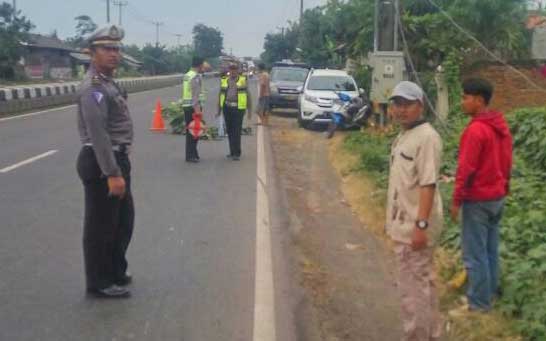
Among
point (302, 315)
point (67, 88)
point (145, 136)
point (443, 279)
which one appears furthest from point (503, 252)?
point (67, 88)

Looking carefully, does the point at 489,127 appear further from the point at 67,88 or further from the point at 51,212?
the point at 67,88

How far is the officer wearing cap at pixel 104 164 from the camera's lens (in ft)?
18.6

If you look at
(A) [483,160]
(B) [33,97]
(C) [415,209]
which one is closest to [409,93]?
(C) [415,209]

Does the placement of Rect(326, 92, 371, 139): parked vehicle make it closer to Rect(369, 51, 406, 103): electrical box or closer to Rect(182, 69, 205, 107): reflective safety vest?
Rect(369, 51, 406, 103): electrical box

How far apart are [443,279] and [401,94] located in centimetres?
245

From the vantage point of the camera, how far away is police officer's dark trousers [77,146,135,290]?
5.86 meters

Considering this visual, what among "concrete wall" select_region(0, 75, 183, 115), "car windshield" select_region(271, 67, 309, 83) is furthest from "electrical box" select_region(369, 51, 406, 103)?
"car windshield" select_region(271, 67, 309, 83)

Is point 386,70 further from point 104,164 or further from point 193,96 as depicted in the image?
point 104,164

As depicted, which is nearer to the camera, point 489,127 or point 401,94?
point 401,94

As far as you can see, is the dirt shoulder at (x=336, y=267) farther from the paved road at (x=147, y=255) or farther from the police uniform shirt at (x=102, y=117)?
the police uniform shirt at (x=102, y=117)

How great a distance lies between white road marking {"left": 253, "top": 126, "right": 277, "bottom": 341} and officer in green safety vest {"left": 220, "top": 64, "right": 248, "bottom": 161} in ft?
11.1

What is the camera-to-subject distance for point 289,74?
95.1 feet

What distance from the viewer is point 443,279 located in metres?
6.76

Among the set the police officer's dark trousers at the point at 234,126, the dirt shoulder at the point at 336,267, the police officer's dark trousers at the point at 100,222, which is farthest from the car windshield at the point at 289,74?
the police officer's dark trousers at the point at 100,222
